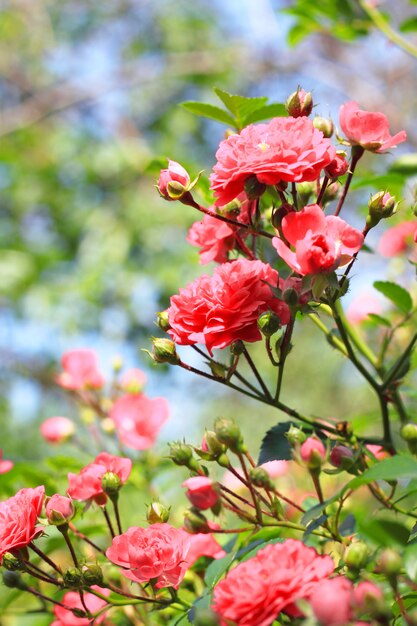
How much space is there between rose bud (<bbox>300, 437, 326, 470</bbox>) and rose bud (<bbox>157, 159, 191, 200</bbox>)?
189mm

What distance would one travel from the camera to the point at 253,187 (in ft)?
1.61

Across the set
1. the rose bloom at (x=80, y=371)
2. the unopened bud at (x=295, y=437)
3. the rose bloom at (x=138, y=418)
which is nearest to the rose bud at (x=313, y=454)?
the unopened bud at (x=295, y=437)

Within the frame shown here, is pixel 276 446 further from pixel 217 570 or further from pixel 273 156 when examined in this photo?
pixel 273 156

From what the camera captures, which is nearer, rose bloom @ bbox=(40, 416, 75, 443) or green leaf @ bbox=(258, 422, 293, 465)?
green leaf @ bbox=(258, 422, 293, 465)

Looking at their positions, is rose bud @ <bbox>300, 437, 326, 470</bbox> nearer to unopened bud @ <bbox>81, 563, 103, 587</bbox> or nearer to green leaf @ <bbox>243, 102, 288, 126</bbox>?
unopened bud @ <bbox>81, 563, 103, 587</bbox>

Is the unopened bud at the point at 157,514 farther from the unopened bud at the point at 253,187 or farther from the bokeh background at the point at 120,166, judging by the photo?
the bokeh background at the point at 120,166

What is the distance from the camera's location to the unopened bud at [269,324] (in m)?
0.49

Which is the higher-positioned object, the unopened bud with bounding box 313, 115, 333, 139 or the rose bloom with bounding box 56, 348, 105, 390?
the rose bloom with bounding box 56, 348, 105, 390

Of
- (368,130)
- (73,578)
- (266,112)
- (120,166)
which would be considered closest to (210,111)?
(266,112)

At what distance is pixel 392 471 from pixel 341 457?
11cm

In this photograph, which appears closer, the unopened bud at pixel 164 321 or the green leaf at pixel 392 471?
the green leaf at pixel 392 471

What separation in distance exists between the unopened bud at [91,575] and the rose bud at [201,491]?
0.08 meters

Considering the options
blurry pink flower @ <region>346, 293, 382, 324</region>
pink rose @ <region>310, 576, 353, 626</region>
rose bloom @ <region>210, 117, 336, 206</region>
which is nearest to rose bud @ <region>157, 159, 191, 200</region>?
rose bloom @ <region>210, 117, 336, 206</region>

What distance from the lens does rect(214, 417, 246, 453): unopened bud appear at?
52 centimetres
